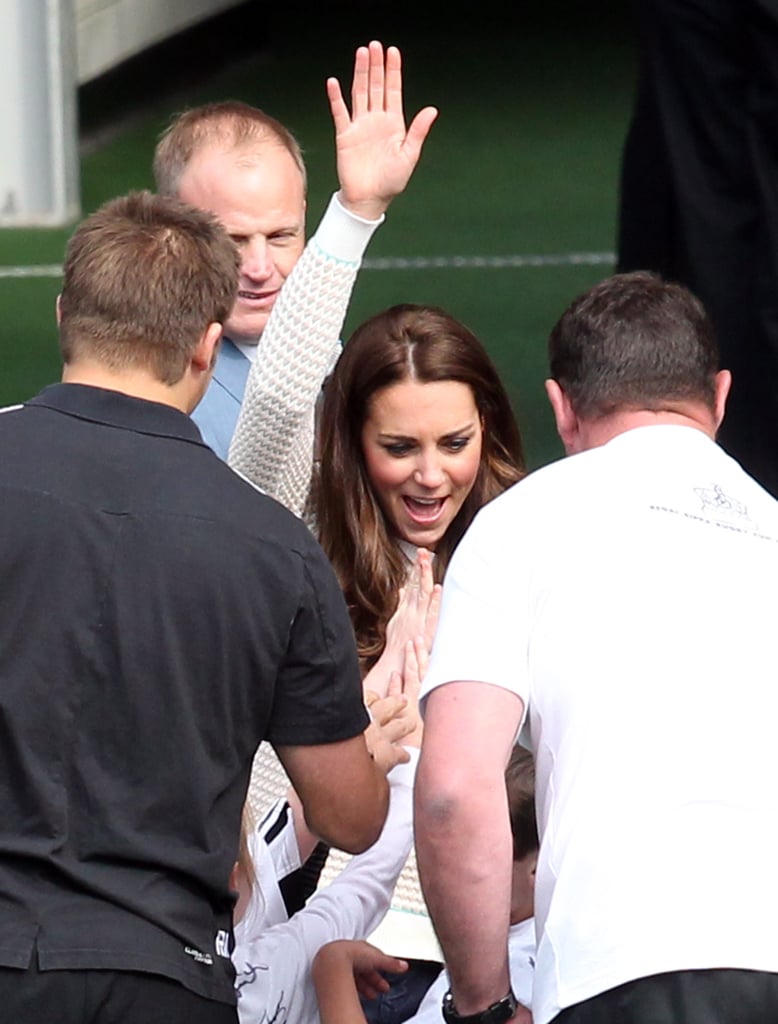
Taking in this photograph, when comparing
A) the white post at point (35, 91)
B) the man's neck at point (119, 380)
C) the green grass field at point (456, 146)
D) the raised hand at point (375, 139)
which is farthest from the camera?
the white post at point (35, 91)

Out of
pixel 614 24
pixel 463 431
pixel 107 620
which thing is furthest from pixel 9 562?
pixel 614 24

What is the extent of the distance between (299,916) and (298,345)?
0.87 meters

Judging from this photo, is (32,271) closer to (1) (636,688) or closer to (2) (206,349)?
(2) (206,349)

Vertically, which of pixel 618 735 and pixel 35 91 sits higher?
pixel 35 91

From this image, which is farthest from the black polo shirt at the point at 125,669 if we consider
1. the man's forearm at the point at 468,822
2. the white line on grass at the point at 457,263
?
the white line on grass at the point at 457,263

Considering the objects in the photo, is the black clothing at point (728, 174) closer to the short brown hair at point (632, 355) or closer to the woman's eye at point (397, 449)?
the woman's eye at point (397, 449)

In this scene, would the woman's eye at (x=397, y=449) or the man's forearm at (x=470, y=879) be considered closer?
the man's forearm at (x=470, y=879)

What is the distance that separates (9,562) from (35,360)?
5.09m

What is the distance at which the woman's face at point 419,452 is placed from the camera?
3707 mm

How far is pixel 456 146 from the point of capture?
1078 cm

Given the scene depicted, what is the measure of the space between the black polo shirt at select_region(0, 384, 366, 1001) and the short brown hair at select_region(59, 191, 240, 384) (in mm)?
79

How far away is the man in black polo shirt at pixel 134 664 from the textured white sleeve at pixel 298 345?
59 cm

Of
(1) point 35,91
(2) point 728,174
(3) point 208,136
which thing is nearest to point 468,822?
(3) point 208,136

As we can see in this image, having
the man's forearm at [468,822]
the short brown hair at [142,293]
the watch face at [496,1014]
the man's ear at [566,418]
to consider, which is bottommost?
the watch face at [496,1014]
